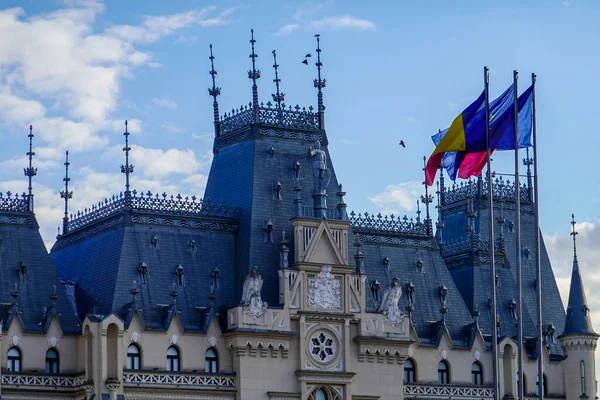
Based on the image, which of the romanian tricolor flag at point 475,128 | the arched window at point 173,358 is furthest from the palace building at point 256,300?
the romanian tricolor flag at point 475,128

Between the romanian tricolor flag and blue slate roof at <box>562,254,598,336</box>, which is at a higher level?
the romanian tricolor flag

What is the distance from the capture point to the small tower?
111125mm

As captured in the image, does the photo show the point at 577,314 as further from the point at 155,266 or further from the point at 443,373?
the point at 155,266

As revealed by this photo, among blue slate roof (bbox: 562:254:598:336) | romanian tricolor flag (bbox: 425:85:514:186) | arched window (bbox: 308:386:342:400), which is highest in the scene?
romanian tricolor flag (bbox: 425:85:514:186)

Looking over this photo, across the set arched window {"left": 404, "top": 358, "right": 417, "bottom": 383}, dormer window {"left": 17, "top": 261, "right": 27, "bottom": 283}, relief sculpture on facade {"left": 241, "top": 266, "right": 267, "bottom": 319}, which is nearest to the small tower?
arched window {"left": 404, "top": 358, "right": 417, "bottom": 383}

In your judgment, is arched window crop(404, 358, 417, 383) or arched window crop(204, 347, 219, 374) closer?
arched window crop(204, 347, 219, 374)

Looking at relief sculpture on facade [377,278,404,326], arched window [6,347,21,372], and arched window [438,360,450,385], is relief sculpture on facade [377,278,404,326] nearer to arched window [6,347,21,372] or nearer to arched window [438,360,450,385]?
arched window [438,360,450,385]

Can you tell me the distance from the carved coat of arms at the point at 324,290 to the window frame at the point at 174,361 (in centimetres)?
791

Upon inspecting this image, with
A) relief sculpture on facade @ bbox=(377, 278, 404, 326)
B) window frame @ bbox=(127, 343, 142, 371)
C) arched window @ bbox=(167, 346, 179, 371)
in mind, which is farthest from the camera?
relief sculpture on facade @ bbox=(377, 278, 404, 326)

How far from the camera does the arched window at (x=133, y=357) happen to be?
314ft

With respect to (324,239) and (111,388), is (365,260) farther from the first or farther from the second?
(111,388)

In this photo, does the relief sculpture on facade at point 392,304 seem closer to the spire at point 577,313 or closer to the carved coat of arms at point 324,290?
the carved coat of arms at point 324,290

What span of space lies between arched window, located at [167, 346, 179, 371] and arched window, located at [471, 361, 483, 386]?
764 inches

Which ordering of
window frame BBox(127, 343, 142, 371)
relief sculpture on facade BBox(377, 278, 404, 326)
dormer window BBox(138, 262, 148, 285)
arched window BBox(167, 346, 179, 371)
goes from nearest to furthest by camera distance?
1. window frame BBox(127, 343, 142, 371)
2. arched window BBox(167, 346, 179, 371)
3. dormer window BBox(138, 262, 148, 285)
4. relief sculpture on facade BBox(377, 278, 404, 326)
